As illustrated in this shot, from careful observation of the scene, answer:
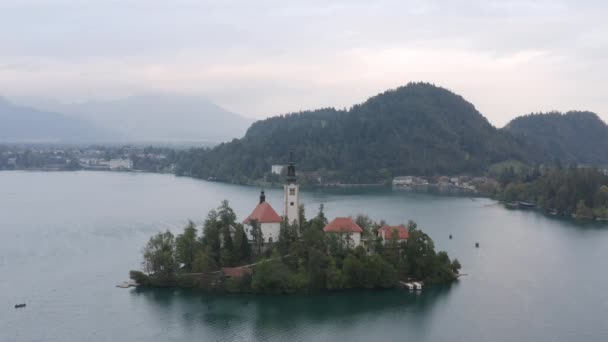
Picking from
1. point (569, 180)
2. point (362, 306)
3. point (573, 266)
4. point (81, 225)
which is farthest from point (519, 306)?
point (569, 180)

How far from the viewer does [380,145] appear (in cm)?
8444

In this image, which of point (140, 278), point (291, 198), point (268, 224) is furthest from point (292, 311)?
point (140, 278)

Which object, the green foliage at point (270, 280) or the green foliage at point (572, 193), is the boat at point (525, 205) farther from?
the green foliage at point (270, 280)

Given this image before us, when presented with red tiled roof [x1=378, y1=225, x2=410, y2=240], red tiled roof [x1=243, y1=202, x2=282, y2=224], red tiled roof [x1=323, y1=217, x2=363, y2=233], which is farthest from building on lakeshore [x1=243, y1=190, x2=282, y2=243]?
red tiled roof [x1=378, y1=225, x2=410, y2=240]

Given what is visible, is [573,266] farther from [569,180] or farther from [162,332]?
[569,180]

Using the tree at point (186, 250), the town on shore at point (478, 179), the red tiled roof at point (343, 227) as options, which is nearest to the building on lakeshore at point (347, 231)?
the red tiled roof at point (343, 227)

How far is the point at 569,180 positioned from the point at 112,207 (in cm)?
3282

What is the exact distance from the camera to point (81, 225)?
1519 inches

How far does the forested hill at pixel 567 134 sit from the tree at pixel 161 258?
81665 millimetres

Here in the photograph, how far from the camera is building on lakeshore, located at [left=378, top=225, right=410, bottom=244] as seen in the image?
25844mm

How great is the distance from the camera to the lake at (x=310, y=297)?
20.4 metres

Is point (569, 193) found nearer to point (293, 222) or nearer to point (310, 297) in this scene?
point (293, 222)

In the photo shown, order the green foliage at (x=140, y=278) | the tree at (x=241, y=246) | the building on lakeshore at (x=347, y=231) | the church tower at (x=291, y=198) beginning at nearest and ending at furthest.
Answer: the green foliage at (x=140, y=278) → the building on lakeshore at (x=347, y=231) → the tree at (x=241, y=246) → the church tower at (x=291, y=198)

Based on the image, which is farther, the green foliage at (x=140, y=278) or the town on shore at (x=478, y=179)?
the town on shore at (x=478, y=179)
